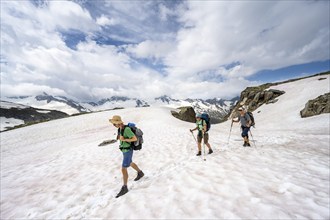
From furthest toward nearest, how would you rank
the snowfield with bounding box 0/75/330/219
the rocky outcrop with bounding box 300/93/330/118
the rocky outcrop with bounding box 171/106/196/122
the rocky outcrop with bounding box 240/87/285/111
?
the rocky outcrop with bounding box 240/87/285/111 < the rocky outcrop with bounding box 171/106/196/122 < the rocky outcrop with bounding box 300/93/330/118 < the snowfield with bounding box 0/75/330/219

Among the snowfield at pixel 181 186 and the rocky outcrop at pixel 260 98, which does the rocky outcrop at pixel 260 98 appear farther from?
the snowfield at pixel 181 186

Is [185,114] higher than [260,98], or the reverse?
[260,98]

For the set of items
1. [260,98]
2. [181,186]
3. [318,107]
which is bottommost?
[181,186]

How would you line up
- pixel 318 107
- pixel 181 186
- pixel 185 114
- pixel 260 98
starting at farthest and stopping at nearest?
pixel 260 98 < pixel 185 114 < pixel 318 107 < pixel 181 186

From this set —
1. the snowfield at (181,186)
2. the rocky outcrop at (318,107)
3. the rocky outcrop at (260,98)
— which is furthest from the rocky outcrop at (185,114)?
the snowfield at (181,186)

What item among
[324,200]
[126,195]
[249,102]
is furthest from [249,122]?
[249,102]

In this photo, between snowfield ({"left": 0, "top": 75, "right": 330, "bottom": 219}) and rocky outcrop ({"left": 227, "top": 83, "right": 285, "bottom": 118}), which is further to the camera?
rocky outcrop ({"left": 227, "top": 83, "right": 285, "bottom": 118})

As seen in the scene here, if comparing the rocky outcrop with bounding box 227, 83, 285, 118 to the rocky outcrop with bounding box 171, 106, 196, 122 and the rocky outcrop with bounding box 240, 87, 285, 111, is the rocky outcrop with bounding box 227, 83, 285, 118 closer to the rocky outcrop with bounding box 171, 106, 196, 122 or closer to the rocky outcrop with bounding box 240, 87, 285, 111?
the rocky outcrop with bounding box 240, 87, 285, 111

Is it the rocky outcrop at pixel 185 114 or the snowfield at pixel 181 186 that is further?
the rocky outcrop at pixel 185 114

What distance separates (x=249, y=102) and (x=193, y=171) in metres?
60.6

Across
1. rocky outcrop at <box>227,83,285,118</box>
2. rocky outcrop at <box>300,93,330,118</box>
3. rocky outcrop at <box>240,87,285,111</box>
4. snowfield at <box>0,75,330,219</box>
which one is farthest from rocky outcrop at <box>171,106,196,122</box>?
snowfield at <box>0,75,330,219</box>

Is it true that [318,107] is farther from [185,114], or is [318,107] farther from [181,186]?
[181,186]

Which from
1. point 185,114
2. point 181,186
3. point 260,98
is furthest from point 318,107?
point 181,186

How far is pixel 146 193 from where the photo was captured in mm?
7227
